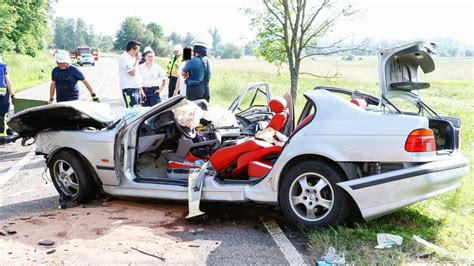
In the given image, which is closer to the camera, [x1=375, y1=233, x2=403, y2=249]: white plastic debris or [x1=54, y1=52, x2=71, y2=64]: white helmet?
[x1=375, y1=233, x2=403, y2=249]: white plastic debris

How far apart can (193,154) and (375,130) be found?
2.39 metres

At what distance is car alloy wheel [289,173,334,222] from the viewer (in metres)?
4.73

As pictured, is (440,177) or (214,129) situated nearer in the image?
(440,177)

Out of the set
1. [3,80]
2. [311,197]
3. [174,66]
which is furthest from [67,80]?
[311,197]

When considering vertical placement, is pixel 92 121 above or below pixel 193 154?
above

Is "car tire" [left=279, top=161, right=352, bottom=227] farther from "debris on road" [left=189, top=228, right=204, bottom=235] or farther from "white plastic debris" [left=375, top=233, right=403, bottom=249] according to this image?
"debris on road" [left=189, top=228, right=204, bottom=235]

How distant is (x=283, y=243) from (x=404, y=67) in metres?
2.30

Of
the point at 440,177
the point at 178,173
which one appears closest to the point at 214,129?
the point at 178,173

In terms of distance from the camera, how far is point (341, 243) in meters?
4.38

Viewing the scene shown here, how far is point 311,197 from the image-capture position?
4789mm

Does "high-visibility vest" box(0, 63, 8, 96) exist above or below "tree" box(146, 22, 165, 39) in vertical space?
below

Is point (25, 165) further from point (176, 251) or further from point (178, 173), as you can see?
point (176, 251)

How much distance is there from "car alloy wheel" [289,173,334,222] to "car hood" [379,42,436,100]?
1.08 meters

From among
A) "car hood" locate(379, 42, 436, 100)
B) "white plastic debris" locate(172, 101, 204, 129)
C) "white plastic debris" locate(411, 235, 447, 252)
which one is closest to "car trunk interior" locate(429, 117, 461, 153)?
"car hood" locate(379, 42, 436, 100)
